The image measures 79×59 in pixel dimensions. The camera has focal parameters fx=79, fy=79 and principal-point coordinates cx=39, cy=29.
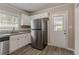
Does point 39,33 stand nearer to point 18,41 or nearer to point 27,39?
point 27,39

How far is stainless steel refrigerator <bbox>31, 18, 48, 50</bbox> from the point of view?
2.40m

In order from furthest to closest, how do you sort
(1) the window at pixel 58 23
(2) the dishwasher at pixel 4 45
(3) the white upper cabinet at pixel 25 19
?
(1) the window at pixel 58 23 → (3) the white upper cabinet at pixel 25 19 → (2) the dishwasher at pixel 4 45

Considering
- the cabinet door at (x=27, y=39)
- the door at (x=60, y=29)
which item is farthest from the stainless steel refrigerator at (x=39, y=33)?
the door at (x=60, y=29)

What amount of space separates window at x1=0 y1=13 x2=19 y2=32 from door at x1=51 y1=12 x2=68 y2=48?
1.11 metres

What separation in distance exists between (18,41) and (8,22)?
583 mm

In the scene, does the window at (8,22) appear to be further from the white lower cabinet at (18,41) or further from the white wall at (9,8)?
the white lower cabinet at (18,41)

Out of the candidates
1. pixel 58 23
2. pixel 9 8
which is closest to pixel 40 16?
pixel 58 23

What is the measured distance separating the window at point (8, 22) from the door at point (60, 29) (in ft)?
3.65

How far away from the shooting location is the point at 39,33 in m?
2.46

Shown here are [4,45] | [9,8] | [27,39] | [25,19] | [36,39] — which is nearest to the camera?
[4,45]

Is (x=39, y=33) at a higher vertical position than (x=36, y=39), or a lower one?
higher

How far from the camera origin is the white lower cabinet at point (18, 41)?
6.70 ft

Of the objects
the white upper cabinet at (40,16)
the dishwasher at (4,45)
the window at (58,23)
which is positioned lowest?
the dishwasher at (4,45)

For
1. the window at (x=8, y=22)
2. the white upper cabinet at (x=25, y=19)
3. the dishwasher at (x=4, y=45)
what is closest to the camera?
the dishwasher at (x=4, y=45)
